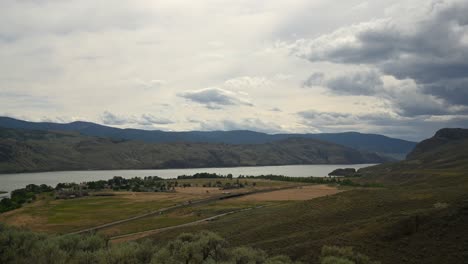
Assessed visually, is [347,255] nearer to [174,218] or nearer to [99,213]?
[174,218]

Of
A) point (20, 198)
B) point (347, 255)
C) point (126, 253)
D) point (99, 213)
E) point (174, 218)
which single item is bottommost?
point (99, 213)

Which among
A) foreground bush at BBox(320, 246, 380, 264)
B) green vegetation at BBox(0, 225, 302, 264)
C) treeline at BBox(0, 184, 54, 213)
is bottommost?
treeline at BBox(0, 184, 54, 213)

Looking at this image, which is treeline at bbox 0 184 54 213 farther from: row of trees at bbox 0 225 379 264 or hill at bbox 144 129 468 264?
row of trees at bbox 0 225 379 264

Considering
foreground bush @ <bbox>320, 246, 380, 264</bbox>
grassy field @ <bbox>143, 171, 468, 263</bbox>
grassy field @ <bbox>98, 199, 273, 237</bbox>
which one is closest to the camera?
foreground bush @ <bbox>320, 246, 380, 264</bbox>

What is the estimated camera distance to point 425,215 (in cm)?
6366

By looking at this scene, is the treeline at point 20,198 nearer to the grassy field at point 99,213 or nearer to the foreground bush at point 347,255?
the grassy field at point 99,213

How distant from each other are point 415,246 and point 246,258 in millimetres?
23792

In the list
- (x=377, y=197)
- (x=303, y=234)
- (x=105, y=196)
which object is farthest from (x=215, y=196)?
(x=303, y=234)

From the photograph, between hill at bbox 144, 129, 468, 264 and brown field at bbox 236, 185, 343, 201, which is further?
brown field at bbox 236, 185, 343, 201

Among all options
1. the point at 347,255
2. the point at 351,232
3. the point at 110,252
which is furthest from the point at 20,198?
the point at 347,255

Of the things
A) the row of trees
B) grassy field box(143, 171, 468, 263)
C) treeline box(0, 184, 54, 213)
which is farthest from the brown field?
the row of trees

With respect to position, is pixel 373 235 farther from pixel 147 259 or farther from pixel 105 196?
pixel 105 196

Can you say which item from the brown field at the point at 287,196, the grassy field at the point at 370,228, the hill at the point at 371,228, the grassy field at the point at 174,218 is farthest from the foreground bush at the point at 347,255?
the brown field at the point at 287,196

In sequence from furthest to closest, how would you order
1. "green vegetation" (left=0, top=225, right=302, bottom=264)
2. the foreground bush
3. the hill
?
the hill < the foreground bush < "green vegetation" (left=0, top=225, right=302, bottom=264)
